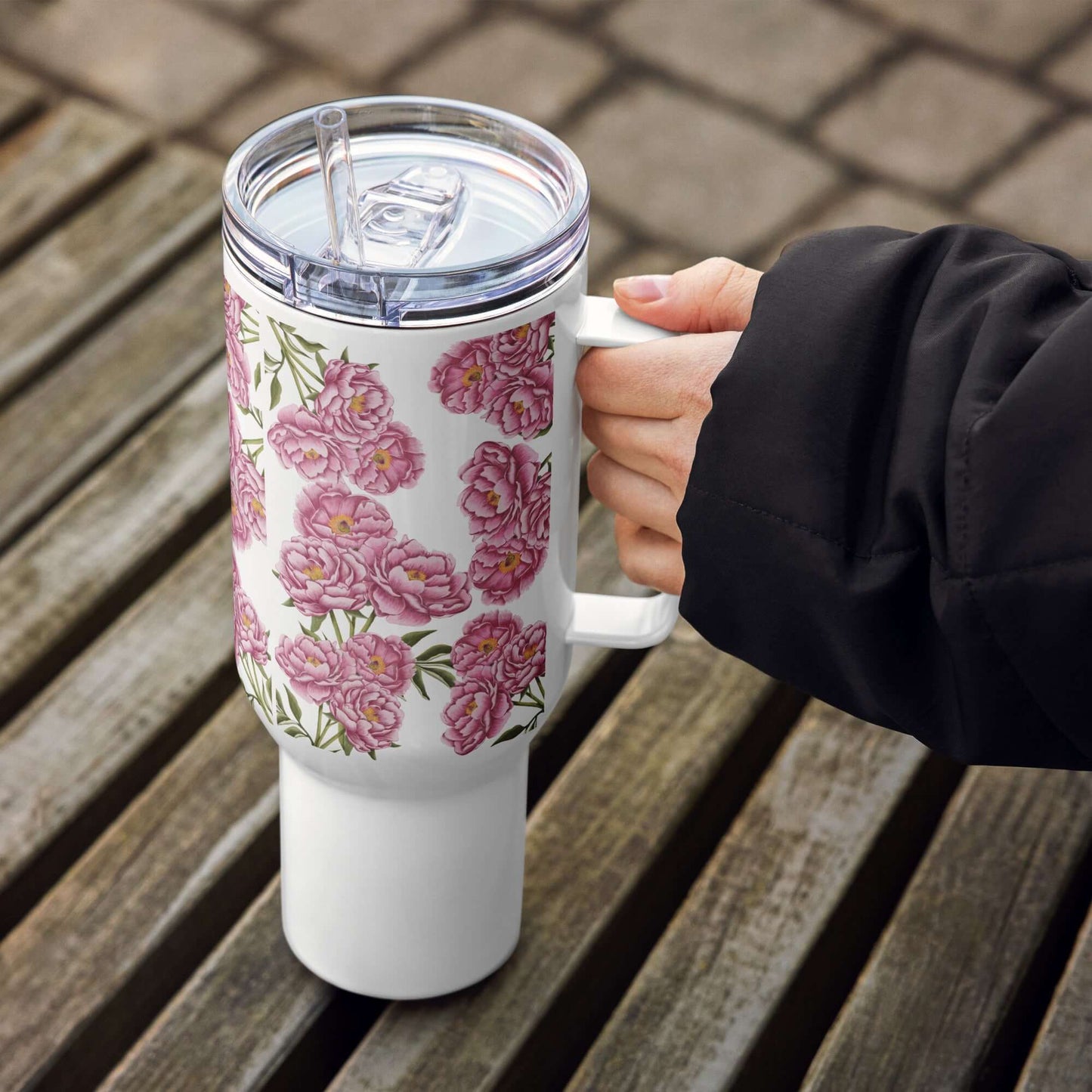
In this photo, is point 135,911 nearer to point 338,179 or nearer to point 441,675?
point 441,675

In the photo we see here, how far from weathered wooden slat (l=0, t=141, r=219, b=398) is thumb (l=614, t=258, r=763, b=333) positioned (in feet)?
1.96

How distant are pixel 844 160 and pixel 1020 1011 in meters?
1.12

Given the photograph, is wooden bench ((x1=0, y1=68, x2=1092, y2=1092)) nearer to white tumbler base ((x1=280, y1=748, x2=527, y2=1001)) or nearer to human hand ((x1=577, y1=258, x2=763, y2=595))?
white tumbler base ((x1=280, y1=748, x2=527, y2=1001))

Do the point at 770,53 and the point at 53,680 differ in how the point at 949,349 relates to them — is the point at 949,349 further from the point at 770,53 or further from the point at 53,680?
the point at 770,53

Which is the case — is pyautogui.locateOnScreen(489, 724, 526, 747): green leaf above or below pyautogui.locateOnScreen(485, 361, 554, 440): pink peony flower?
below

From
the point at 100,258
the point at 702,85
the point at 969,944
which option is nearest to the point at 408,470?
the point at 969,944

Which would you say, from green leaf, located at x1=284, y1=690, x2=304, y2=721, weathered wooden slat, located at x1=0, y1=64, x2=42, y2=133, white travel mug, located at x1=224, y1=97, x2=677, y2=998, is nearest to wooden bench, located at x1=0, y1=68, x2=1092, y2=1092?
white travel mug, located at x1=224, y1=97, x2=677, y2=998

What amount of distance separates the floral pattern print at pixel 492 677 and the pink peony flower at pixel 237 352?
0.47ft

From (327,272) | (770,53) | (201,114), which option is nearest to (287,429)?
(327,272)

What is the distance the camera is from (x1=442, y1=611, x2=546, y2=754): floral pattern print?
27.3 inches

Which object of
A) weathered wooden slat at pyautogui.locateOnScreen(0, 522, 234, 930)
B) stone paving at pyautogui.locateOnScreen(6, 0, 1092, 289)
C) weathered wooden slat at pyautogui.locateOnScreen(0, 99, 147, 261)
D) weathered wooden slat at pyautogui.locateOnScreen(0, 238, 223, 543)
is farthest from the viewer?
stone paving at pyautogui.locateOnScreen(6, 0, 1092, 289)

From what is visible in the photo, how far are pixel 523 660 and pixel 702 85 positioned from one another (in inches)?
49.9

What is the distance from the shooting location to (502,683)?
72cm

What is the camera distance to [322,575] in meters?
0.67
